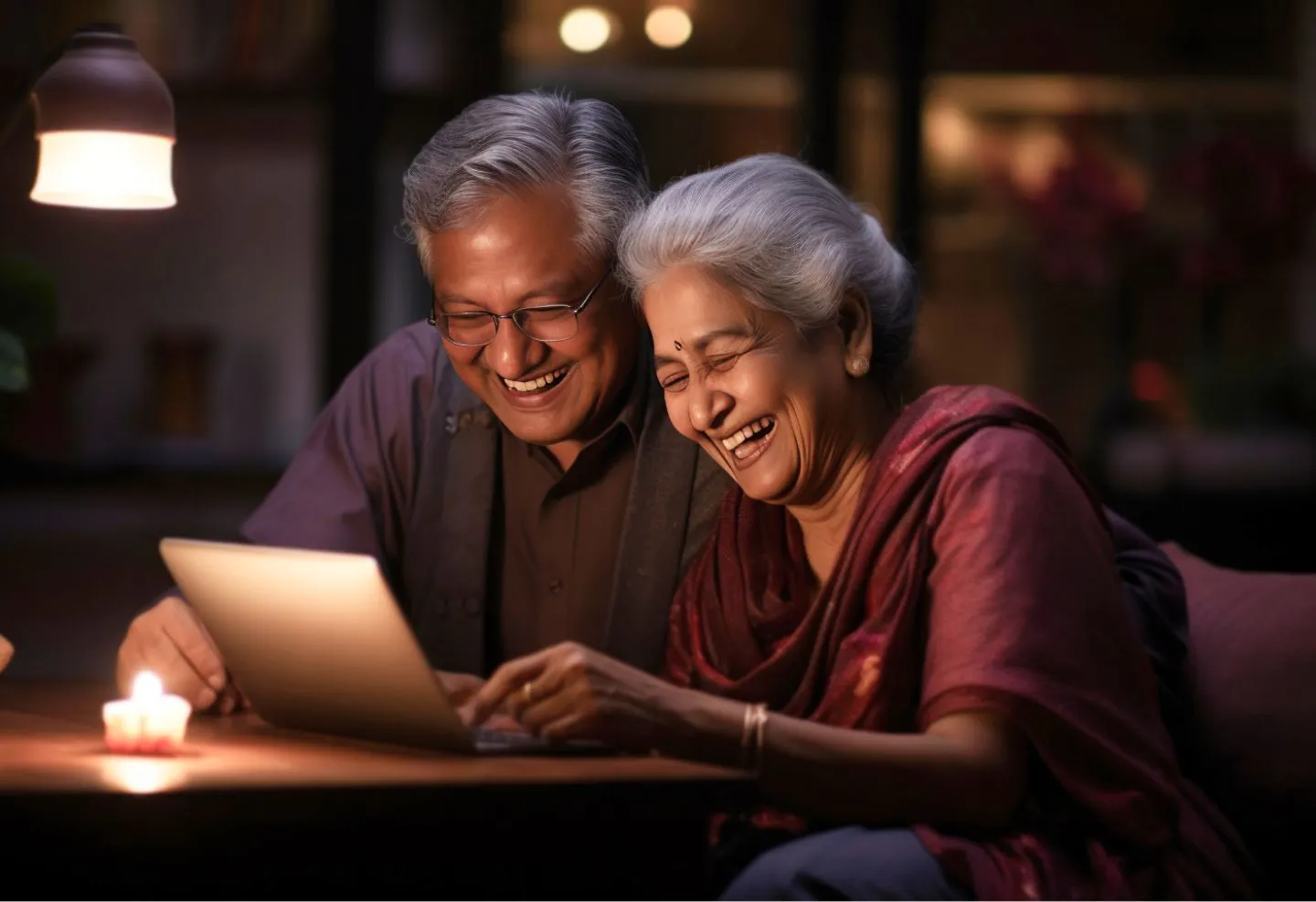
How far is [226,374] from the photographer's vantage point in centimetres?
384

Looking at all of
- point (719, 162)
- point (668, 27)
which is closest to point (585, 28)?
point (668, 27)

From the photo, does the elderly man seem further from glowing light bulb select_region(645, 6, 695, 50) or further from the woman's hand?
glowing light bulb select_region(645, 6, 695, 50)

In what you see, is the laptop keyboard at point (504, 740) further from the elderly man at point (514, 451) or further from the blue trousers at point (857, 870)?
the elderly man at point (514, 451)

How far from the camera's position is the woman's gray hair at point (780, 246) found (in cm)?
193

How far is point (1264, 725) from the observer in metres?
2.09

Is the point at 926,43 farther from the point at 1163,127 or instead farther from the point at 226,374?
the point at 226,374

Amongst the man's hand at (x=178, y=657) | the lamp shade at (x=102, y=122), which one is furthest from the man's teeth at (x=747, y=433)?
the lamp shade at (x=102, y=122)

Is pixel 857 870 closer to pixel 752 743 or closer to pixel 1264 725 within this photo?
pixel 752 743

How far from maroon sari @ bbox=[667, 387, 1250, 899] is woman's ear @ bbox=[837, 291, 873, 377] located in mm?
81

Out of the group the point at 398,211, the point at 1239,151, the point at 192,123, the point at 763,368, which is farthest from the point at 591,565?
the point at 1239,151

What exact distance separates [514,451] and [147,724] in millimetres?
807

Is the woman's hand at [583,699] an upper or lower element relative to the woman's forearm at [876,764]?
upper

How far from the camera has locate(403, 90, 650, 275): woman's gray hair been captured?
6.90ft

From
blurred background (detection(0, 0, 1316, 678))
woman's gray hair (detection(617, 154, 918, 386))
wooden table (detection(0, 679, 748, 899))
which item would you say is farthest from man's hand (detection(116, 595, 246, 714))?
blurred background (detection(0, 0, 1316, 678))
